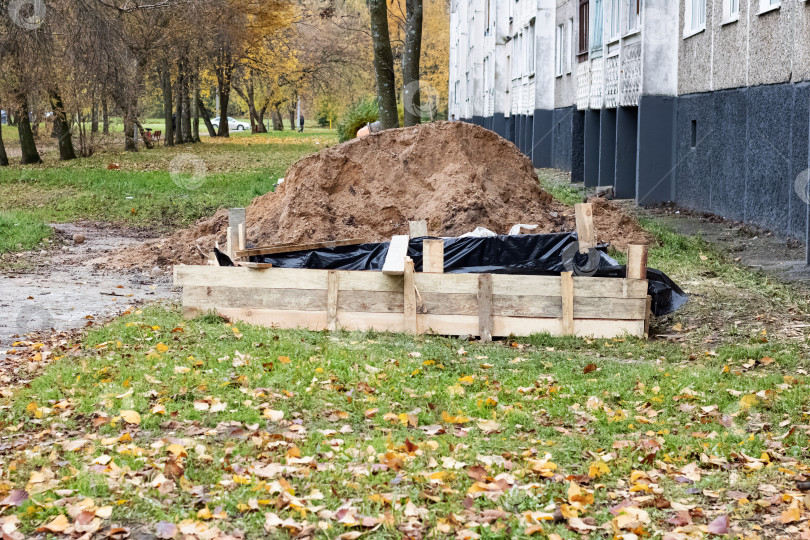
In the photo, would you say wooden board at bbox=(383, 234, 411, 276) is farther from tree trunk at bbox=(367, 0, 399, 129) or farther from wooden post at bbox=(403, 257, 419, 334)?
tree trunk at bbox=(367, 0, 399, 129)

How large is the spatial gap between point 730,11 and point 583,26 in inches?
421

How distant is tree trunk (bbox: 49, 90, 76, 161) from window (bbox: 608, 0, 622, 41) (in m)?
17.2

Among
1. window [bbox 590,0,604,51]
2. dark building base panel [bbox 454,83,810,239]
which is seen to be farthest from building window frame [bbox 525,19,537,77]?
window [bbox 590,0,604,51]

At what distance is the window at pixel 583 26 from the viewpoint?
2519cm

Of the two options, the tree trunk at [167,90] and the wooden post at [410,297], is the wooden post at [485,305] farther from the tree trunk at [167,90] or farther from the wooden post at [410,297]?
the tree trunk at [167,90]

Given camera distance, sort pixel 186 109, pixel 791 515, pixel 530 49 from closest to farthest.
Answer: pixel 791 515
pixel 530 49
pixel 186 109

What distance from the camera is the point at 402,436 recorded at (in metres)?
5.40

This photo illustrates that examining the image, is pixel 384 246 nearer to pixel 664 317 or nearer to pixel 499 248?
pixel 499 248

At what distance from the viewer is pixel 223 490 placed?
4.52 metres

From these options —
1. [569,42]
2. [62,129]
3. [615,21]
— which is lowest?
[62,129]

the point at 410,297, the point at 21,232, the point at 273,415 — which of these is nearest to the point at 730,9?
the point at 410,297

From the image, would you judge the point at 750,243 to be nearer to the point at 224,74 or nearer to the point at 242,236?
the point at 242,236

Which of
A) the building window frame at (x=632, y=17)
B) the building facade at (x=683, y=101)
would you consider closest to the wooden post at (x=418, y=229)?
the building facade at (x=683, y=101)

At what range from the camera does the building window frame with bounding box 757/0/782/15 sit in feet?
42.5
